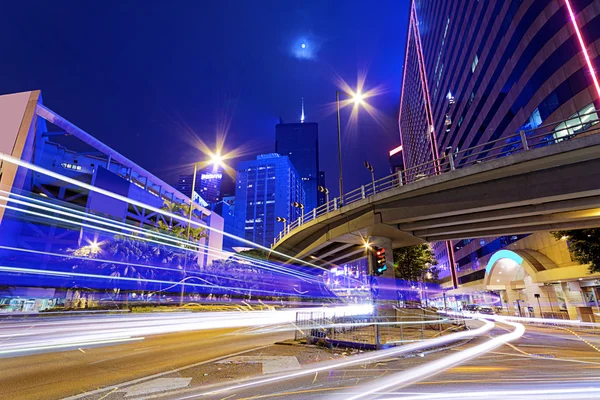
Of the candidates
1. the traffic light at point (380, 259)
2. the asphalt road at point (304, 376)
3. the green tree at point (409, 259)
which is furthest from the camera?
the green tree at point (409, 259)

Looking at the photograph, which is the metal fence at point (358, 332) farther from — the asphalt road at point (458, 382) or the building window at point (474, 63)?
the building window at point (474, 63)

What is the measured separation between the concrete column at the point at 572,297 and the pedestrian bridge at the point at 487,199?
50.5 feet

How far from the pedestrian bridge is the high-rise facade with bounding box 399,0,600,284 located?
3.20ft

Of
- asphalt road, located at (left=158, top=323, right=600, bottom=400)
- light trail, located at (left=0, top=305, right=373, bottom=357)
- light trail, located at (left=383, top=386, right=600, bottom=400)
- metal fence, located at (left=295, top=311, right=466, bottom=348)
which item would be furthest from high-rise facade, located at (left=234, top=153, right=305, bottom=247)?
light trail, located at (left=383, top=386, right=600, bottom=400)

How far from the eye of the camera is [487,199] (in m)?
15.7

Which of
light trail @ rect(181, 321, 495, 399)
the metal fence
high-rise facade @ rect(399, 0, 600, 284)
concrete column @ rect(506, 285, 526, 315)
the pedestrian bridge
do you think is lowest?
light trail @ rect(181, 321, 495, 399)

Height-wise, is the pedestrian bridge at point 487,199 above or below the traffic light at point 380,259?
above

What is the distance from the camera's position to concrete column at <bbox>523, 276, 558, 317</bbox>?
3359 cm

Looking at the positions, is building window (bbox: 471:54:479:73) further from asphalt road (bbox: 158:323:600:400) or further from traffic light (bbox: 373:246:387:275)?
asphalt road (bbox: 158:323:600:400)

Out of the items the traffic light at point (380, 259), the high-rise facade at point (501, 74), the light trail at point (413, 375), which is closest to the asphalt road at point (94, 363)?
the light trail at point (413, 375)

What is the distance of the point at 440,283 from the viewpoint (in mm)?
82188

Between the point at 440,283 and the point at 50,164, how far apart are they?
3459 inches

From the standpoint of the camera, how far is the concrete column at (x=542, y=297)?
33594 mm

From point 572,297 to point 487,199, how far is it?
2481cm
